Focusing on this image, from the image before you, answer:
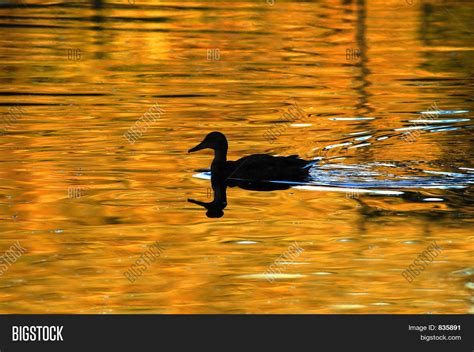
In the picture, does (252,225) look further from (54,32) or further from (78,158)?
(54,32)

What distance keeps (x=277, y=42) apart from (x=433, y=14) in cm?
964

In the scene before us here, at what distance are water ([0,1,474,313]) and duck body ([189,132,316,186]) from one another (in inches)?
11.4

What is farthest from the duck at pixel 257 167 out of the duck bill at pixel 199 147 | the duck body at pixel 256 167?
the duck bill at pixel 199 147

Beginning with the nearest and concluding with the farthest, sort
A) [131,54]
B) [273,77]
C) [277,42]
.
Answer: [273,77]
[131,54]
[277,42]

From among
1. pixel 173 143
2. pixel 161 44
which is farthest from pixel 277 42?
pixel 173 143

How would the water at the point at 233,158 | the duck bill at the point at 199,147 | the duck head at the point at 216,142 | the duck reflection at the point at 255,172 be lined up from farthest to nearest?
the duck bill at the point at 199,147
the duck head at the point at 216,142
the duck reflection at the point at 255,172
the water at the point at 233,158

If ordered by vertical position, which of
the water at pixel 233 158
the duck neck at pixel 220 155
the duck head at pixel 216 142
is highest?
the duck head at pixel 216 142

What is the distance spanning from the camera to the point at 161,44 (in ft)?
99.9

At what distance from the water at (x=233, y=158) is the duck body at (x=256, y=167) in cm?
29

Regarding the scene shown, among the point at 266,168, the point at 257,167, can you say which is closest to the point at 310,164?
the point at 266,168

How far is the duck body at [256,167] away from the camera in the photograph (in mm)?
15703

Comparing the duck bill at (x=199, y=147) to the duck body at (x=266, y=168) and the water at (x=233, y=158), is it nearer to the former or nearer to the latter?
the water at (x=233, y=158)

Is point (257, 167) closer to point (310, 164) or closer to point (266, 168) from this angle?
Result: point (266, 168)

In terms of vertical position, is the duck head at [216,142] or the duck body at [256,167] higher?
the duck head at [216,142]
